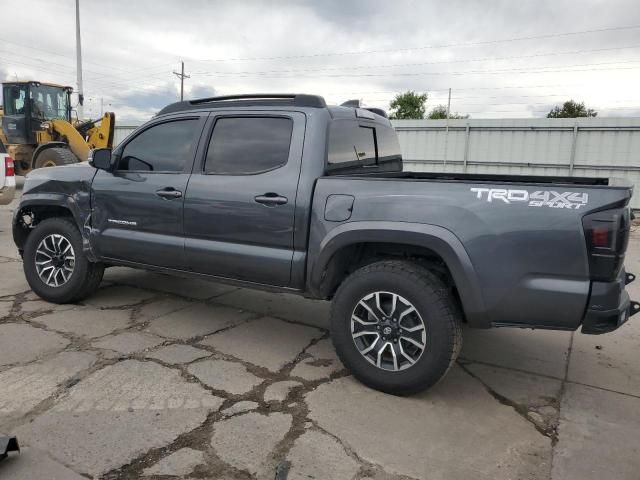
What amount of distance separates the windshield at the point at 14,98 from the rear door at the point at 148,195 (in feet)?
41.3

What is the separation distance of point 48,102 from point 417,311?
15.5 metres

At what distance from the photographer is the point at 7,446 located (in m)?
2.45

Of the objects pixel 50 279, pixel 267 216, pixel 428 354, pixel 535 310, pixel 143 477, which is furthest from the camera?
pixel 50 279

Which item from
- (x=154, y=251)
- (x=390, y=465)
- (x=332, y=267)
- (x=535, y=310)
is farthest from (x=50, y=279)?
(x=535, y=310)

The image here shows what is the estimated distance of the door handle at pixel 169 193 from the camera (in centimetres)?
404

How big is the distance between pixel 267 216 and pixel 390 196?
943 millimetres

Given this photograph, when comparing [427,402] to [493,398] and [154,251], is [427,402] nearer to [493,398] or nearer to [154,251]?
[493,398]

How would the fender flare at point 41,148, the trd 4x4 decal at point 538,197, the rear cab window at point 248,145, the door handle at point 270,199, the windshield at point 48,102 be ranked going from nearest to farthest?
the trd 4x4 decal at point 538,197 → the door handle at point 270,199 → the rear cab window at point 248,145 → the fender flare at point 41,148 → the windshield at point 48,102

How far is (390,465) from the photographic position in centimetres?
255

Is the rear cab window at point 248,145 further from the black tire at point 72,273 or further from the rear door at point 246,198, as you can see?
the black tire at point 72,273

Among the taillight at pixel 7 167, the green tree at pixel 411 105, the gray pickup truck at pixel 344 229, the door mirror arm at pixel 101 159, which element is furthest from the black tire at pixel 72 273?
the green tree at pixel 411 105

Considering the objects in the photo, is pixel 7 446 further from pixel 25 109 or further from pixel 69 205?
pixel 25 109

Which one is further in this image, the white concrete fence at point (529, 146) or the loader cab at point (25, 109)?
the loader cab at point (25, 109)

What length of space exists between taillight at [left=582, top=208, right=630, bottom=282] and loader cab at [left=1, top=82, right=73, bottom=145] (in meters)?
15.8
